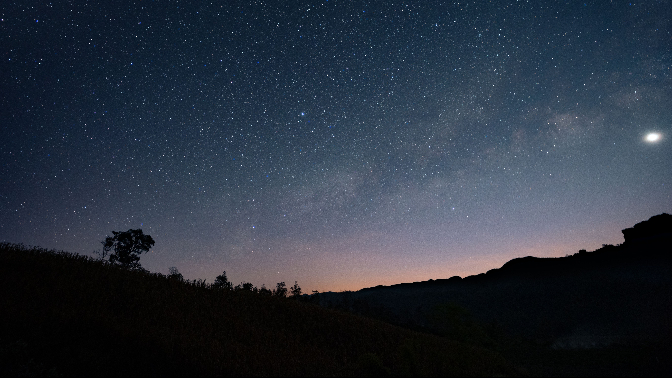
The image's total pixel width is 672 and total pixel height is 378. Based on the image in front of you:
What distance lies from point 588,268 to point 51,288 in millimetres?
62370

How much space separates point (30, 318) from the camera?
884 cm

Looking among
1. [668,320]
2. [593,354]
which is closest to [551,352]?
[593,354]

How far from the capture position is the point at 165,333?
10.0m

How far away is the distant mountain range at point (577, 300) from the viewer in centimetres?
2638

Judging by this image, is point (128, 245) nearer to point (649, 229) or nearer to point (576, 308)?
point (576, 308)

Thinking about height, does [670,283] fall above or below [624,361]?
above

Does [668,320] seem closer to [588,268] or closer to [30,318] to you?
[588,268]

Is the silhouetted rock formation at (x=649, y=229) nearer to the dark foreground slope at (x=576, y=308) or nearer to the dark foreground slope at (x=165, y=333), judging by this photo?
the dark foreground slope at (x=576, y=308)

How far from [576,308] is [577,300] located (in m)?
2.43

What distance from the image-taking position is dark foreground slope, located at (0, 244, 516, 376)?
8.12m

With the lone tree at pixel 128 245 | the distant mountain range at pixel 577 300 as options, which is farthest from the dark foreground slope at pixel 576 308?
the lone tree at pixel 128 245

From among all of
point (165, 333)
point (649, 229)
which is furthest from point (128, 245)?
point (649, 229)

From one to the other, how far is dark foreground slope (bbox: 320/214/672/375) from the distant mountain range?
0.24 feet

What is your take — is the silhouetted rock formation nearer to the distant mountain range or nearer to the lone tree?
the distant mountain range
